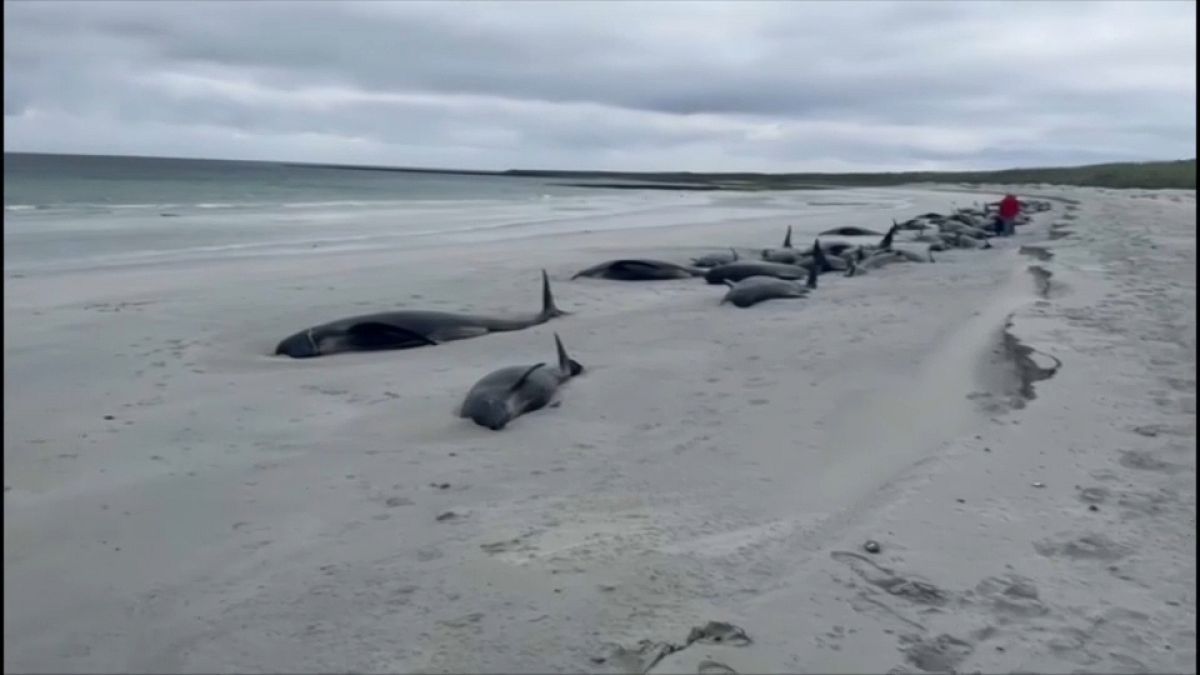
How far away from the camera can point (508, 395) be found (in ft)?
21.6

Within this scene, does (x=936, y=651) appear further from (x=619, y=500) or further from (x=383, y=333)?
(x=383, y=333)

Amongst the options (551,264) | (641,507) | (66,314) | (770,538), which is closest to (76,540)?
(641,507)

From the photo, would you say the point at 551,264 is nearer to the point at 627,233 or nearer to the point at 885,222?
the point at 627,233

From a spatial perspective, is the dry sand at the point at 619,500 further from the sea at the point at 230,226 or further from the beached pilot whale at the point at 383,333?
the sea at the point at 230,226

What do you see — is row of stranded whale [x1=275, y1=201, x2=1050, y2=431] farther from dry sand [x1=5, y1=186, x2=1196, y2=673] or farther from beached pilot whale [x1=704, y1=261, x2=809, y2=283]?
dry sand [x1=5, y1=186, x2=1196, y2=673]

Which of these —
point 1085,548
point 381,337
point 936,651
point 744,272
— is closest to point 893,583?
point 936,651

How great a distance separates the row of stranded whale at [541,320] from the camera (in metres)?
6.73

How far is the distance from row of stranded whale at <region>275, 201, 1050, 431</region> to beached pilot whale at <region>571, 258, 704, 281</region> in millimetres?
13

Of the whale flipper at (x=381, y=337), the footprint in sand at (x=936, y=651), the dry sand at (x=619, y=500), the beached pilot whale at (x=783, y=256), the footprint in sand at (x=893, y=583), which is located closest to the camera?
the footprint in sand at (x=936, y=651)

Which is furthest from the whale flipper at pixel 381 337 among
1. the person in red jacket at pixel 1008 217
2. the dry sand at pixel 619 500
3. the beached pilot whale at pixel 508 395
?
the person in red jacket at pixel 1008 217

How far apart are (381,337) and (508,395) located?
2839 millimetres

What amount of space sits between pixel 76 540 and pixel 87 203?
124 feet

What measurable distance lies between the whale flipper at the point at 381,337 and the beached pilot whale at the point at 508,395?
7.10ft

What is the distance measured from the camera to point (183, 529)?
468cm
